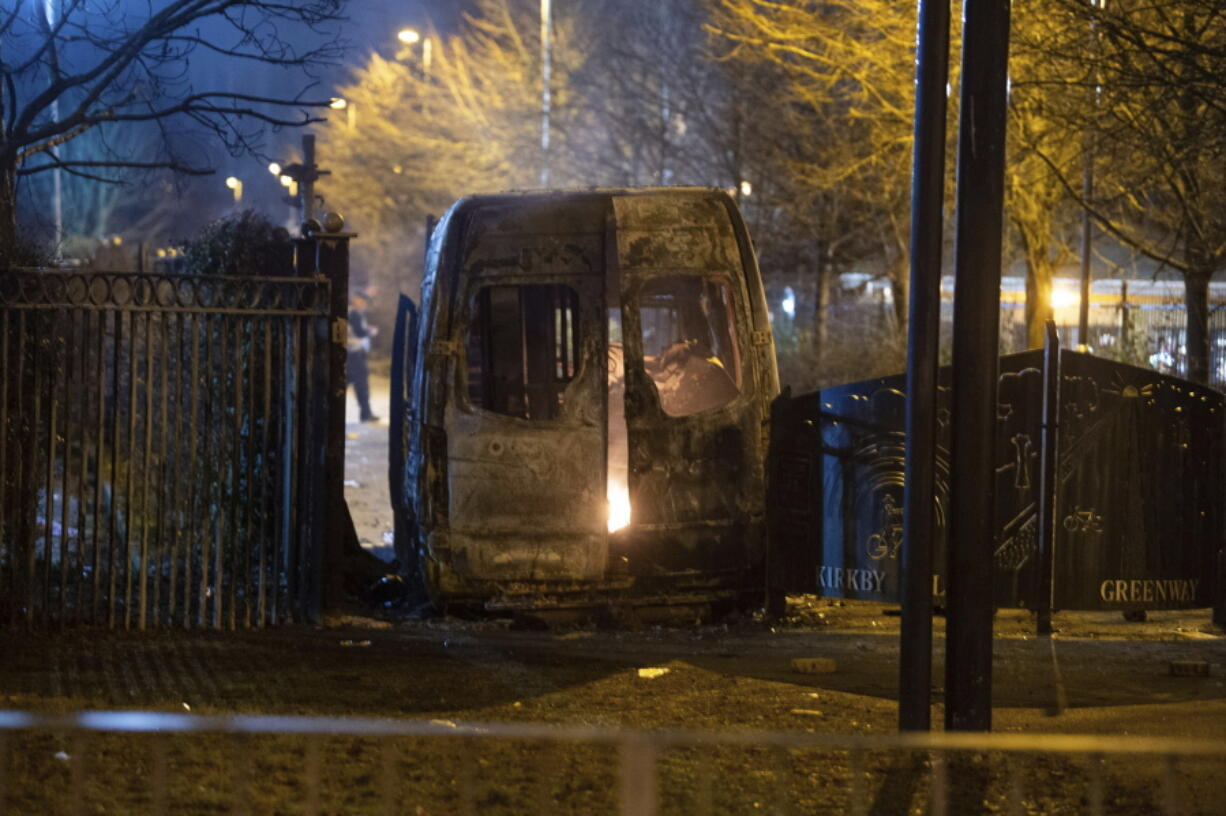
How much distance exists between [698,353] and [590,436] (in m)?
1.22

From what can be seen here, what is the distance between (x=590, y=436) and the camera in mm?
8945

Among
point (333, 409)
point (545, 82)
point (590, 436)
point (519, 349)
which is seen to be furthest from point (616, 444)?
point (545, 82)

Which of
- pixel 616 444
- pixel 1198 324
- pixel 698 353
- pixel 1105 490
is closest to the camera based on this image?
pixel 1105 490

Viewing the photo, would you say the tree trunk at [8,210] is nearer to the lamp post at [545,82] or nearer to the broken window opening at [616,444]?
the broken window opening at [616,444]

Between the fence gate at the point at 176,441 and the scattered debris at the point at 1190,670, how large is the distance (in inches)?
193

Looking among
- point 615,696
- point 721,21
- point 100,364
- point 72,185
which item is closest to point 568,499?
point 615,696

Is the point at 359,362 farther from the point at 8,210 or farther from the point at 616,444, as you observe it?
the point at 8,210

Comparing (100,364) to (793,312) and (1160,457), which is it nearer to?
(1160,457)

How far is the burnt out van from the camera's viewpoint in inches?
352

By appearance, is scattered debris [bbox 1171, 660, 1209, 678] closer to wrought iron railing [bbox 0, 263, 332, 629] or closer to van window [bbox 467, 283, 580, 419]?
van window [bbox 467, 283, 580, 419]

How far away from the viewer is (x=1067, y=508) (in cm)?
813

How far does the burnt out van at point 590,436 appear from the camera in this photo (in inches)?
352

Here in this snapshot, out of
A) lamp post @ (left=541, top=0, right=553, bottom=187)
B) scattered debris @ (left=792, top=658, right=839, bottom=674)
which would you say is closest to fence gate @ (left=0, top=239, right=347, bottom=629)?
scattered debris @ (left=792, top=658, right=839, bottom=674)

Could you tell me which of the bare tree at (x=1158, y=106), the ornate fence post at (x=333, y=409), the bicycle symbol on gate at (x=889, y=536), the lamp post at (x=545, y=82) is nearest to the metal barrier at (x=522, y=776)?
the bicycle symbol on gate at (x=889, y=536)
